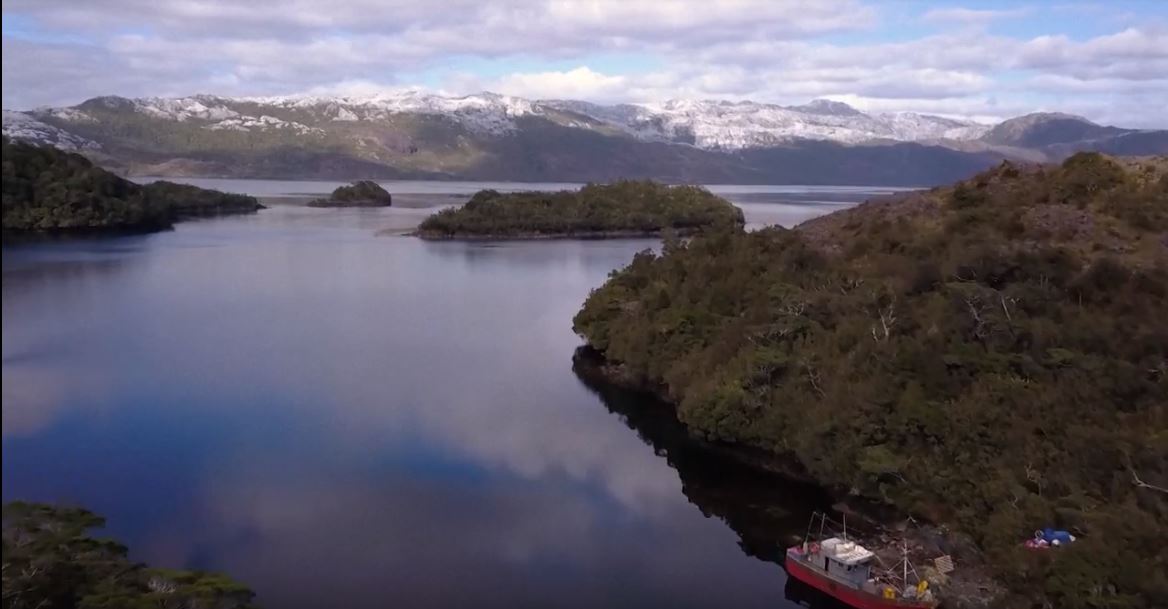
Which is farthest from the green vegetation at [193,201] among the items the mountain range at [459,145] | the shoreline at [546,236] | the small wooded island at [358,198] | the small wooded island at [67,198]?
the mountain range at [459,145]

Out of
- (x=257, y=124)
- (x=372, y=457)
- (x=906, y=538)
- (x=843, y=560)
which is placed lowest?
(x=906, y=538)

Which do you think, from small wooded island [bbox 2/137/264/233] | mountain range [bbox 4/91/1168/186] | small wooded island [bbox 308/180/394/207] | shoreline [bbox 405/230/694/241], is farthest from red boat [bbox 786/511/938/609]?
mountain range [bbox 4/91/1168/186]

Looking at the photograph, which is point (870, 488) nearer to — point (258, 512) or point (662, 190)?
point (258, 512)

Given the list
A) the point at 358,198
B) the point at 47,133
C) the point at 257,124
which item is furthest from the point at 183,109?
Answer: the point at 358,198

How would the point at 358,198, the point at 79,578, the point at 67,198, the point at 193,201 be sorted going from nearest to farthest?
the point at 79,578 < the point at 67,198 < the point at 193,201 < the point at 358,198

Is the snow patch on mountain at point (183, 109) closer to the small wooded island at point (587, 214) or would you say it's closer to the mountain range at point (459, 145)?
the mountain range at point (459, 145)

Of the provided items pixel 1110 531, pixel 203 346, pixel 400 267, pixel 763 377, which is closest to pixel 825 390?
pixel 763 377

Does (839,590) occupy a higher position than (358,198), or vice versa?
(358,198)

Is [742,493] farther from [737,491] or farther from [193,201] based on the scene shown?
[193,201]
